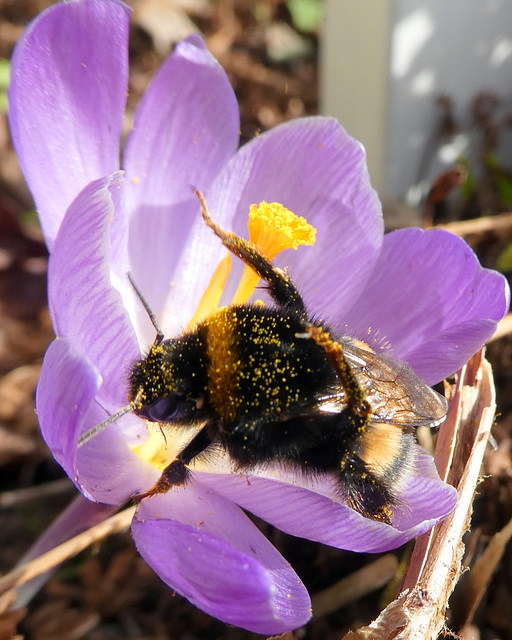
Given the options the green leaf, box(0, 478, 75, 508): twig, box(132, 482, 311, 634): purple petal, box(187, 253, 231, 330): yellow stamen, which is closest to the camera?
box(132, 482, 311, 634): purple petal

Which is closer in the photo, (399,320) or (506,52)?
(399,320)

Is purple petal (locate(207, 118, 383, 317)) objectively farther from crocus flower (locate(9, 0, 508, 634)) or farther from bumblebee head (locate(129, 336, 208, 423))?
bumblebee head (locate(129, 336, 208, 423))

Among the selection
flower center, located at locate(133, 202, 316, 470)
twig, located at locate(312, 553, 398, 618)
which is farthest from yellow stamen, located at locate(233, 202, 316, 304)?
twig, located at locate(312, 553, 398, 618)

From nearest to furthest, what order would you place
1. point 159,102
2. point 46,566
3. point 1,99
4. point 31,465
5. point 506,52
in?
point 46,566
point 159,102
point 31,465
point 506,52
point 1,99

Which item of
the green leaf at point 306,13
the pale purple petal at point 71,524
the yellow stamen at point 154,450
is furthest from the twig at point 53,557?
the green leaf at point 306,13

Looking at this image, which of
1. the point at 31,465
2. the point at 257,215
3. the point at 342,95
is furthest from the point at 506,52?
the point at 31,465

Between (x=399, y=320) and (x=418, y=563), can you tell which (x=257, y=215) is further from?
(x=418, y=563)
